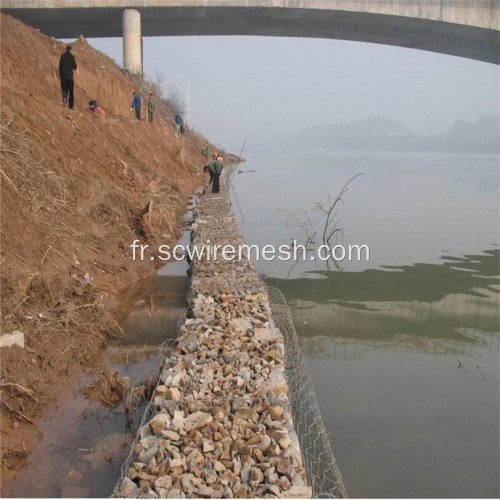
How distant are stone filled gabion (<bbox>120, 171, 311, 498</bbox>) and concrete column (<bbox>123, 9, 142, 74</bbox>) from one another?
23.1 metres

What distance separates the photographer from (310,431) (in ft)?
15.9

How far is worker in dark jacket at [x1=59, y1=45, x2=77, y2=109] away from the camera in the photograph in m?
13.5

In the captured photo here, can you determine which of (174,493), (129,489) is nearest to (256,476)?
(174,493)

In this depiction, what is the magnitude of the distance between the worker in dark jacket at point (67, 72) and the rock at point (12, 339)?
32.2 ft

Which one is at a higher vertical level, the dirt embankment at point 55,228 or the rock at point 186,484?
the dirt embankment at point 55,228

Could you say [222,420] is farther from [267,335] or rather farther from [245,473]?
[267,335]

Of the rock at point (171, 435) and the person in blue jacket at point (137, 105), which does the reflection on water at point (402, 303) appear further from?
the person in blue jacket at point (137, 105)

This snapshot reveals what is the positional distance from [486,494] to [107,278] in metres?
6.14

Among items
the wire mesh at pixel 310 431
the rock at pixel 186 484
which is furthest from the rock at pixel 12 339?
the rock at pixel 186 484

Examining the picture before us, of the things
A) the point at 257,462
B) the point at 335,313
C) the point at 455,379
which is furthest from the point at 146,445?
the point at 335,313

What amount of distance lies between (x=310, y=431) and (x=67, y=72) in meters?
12.0

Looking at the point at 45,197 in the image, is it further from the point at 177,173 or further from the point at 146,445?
the point at 177,173

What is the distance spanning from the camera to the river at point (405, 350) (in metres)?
4.92

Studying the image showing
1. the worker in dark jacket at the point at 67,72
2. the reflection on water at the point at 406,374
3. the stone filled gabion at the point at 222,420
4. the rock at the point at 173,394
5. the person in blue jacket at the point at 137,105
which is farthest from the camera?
the person in blue jacket at the point at 137,105
